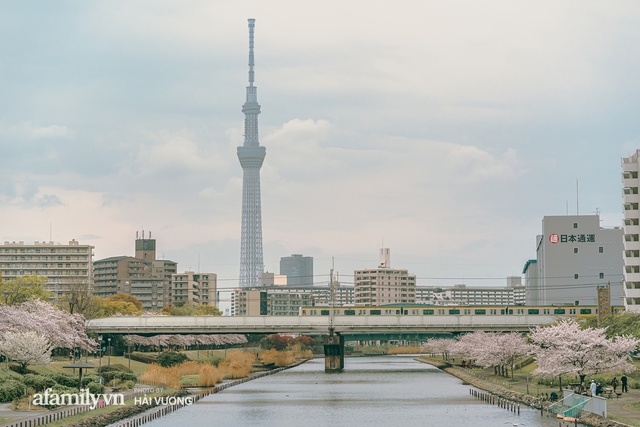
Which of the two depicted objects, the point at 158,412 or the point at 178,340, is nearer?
the point at 158,412

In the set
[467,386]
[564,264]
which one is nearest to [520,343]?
[467,386]

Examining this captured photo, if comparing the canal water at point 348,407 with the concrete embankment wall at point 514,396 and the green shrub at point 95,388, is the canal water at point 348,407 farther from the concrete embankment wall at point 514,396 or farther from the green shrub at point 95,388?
the green shrub at point 95,388

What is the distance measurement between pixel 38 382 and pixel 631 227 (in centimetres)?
10127

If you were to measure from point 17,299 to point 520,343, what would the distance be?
57885mm

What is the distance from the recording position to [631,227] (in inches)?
5418

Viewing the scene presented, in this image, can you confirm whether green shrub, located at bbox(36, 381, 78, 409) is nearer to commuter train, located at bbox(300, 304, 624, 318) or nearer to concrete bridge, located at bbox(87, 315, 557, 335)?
concrete bridge, located at bbox(87, 315, 557, 335)

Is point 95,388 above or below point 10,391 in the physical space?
below

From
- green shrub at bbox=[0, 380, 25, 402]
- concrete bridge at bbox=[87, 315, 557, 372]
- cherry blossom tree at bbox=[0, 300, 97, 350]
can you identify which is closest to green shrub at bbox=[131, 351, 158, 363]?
concrete bridge at bbox=[87, 315, 557, 372]

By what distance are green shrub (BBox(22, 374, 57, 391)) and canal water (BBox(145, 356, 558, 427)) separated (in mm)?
8735

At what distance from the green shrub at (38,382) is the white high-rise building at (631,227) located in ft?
310

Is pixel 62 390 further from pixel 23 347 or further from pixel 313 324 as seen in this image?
pixel 313 324

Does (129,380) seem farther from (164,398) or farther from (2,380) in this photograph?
(2,380)

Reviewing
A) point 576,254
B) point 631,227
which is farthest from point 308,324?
point 576,254

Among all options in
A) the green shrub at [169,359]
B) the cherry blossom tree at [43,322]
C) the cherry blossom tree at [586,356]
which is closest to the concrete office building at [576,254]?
the green shrub at [169,359]
